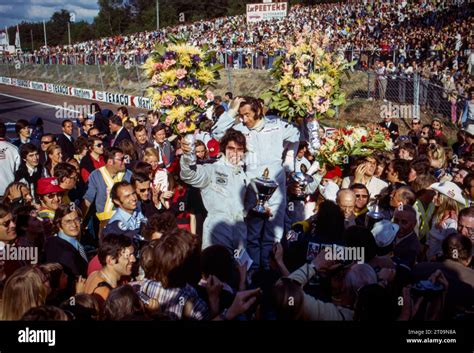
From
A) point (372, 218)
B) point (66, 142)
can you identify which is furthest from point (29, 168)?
point (372, 218)

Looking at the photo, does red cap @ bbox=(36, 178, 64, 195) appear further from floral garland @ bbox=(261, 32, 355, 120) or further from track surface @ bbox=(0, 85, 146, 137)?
track surface @ bbox=(0, 85, 146, 137)

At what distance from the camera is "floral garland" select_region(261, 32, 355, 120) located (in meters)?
6.09

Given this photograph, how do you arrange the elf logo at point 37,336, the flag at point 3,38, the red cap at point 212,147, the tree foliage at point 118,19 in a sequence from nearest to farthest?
the elf logo at point 37,336
the red cap at point 212,147
the tree foliage at point 118,19
the flag at point 3,38

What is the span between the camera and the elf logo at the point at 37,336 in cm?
317

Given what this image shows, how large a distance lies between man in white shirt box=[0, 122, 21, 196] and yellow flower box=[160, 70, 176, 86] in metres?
2.89

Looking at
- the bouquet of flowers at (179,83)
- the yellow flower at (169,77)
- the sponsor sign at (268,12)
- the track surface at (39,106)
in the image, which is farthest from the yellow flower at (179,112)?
the sponsor sign at (268,12)

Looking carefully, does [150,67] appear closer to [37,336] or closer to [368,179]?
[368,179]

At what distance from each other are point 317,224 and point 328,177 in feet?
8.03

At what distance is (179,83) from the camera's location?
18.3 ft

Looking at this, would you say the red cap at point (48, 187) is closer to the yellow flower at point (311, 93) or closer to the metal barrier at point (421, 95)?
the yellow flower at point (311, 93)

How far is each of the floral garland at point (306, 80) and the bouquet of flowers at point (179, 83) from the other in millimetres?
1085

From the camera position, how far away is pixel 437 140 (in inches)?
343

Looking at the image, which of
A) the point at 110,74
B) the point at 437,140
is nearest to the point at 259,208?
the point at 437,140

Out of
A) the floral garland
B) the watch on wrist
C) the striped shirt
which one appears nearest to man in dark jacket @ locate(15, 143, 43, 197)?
the floral garland
